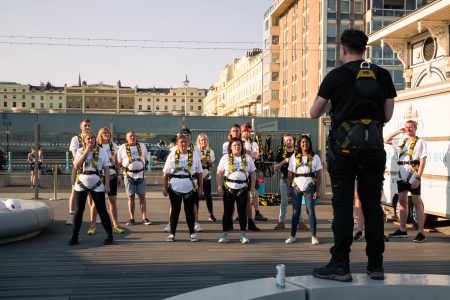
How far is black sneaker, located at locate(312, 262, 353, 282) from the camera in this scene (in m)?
4.34

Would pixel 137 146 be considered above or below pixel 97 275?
above

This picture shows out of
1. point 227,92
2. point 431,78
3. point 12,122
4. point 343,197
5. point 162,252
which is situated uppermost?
point 227,92

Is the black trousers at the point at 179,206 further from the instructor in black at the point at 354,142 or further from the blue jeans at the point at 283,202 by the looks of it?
the instructor in black at the point at 354,142

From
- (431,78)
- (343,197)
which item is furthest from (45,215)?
(431,78)

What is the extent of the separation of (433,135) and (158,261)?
543 centimetres

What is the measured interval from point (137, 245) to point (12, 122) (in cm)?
1332

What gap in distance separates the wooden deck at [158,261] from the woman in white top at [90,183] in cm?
34

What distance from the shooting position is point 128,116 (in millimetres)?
20359

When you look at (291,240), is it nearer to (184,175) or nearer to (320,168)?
(320,168)

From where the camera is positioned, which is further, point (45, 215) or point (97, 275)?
point (45, 215)

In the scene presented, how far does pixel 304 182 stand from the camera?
912 cm

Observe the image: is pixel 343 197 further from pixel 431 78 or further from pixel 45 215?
pixel 431 78

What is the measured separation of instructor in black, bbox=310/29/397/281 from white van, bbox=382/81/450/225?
17.2 feet

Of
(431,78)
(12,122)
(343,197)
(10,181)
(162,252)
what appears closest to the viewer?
(343,197)
